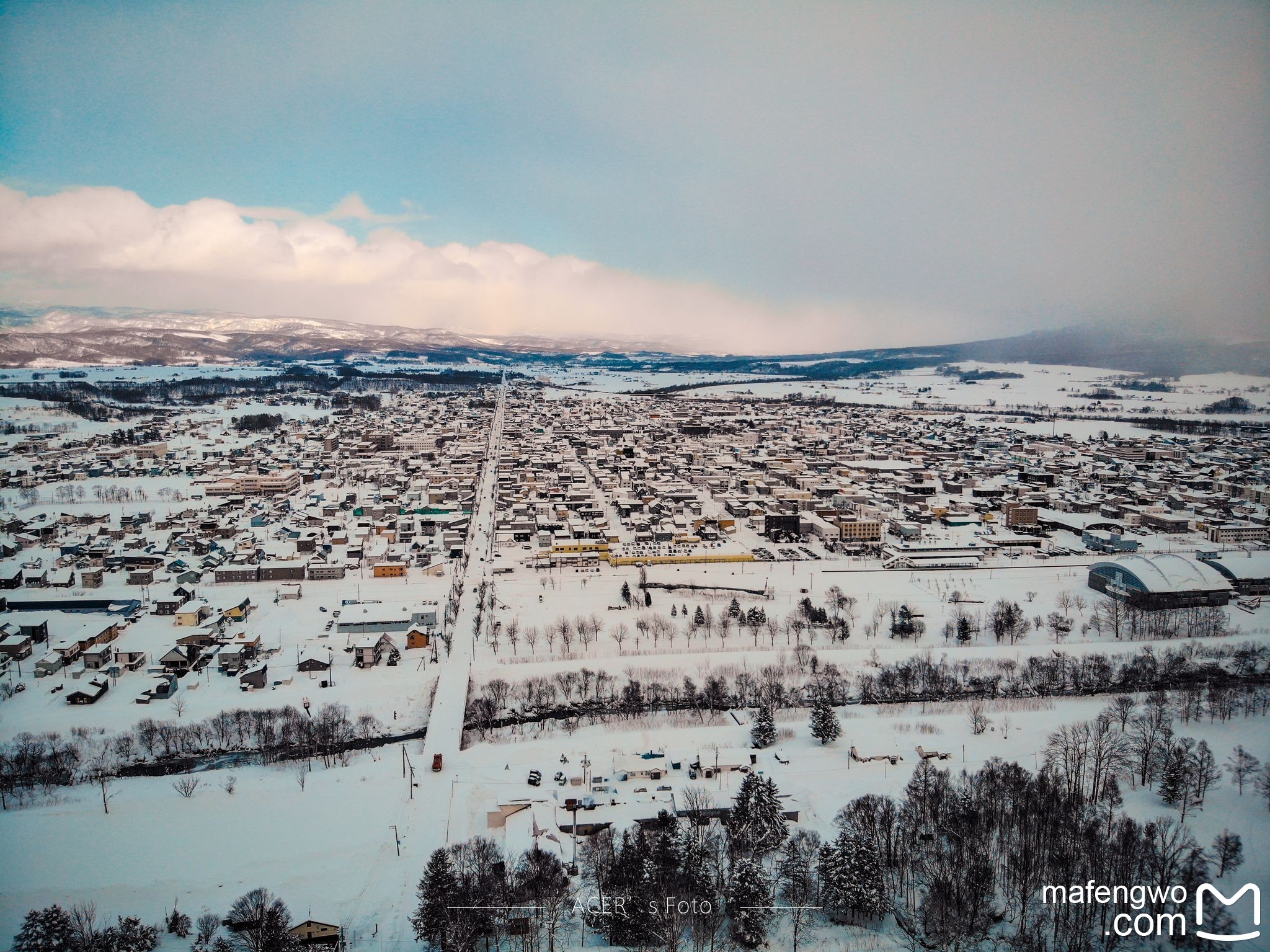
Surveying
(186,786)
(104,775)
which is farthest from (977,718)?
(104,775)

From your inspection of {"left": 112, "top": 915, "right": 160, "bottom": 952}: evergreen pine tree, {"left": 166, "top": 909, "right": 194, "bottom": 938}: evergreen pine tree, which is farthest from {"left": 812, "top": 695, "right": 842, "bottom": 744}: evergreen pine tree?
{"left": 112, "top": 915, "right": 160, "bottom": 952}: evergreen pine tree

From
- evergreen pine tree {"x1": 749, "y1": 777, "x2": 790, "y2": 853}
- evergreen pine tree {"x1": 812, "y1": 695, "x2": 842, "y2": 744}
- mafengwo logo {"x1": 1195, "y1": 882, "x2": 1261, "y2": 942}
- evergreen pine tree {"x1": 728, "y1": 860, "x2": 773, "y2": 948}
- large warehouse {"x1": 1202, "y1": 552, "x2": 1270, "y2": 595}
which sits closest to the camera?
mafengwo logo {"x1": 1195, "y1": 882, "x2": 1261, "y2": 942}

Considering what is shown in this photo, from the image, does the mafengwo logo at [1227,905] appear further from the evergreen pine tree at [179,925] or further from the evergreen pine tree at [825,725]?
the evergreen pine tree at [179,925]

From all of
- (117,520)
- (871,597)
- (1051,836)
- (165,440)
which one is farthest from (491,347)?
(1051,836)

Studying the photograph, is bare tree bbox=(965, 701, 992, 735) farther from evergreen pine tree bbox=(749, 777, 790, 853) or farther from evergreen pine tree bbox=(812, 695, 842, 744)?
evergreen pine tree bbox=(749, 777, 790, 853)

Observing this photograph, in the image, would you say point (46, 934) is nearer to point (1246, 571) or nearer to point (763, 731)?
point (763, 731)

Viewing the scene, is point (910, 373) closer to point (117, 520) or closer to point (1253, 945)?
point (117, 520)

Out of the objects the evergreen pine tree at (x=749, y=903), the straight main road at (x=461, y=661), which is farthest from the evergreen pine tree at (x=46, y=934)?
the evergreen pine tree at (x=749, y=903)
